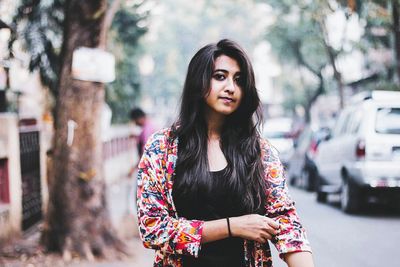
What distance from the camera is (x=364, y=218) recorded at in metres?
11.2

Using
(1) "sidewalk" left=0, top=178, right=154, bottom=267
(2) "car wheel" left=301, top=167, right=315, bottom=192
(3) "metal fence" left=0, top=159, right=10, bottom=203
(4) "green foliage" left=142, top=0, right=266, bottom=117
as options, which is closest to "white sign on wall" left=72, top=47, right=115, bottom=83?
(1) "sidewalk" left=0, top=178, right=154, bottom=267

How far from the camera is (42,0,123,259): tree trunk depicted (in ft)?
25.3

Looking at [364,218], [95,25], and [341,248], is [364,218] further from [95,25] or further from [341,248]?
[95,25]

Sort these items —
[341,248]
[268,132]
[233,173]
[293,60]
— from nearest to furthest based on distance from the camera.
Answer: [233,173], [341,248], [268,132], [293,60]

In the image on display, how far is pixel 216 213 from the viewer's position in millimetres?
2488

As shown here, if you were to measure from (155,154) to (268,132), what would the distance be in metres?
23.4

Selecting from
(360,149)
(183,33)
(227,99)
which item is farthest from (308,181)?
(183,33)

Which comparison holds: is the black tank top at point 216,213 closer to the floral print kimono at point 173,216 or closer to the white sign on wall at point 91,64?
the floral print kimono at point 173,216

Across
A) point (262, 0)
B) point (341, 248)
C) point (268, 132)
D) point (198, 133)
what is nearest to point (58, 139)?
point (341, 248)

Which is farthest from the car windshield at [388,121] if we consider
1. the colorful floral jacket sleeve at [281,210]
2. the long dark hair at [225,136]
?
the colorful floral jacket sleeve at [281,210]

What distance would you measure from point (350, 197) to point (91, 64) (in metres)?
5.95

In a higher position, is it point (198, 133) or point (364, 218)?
point (198, 133)

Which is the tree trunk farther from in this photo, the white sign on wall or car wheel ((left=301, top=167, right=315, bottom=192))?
car wheel ((left=301, top=167, right=315, bottom=192))

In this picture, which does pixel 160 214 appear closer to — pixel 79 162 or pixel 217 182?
pixel 217 182
